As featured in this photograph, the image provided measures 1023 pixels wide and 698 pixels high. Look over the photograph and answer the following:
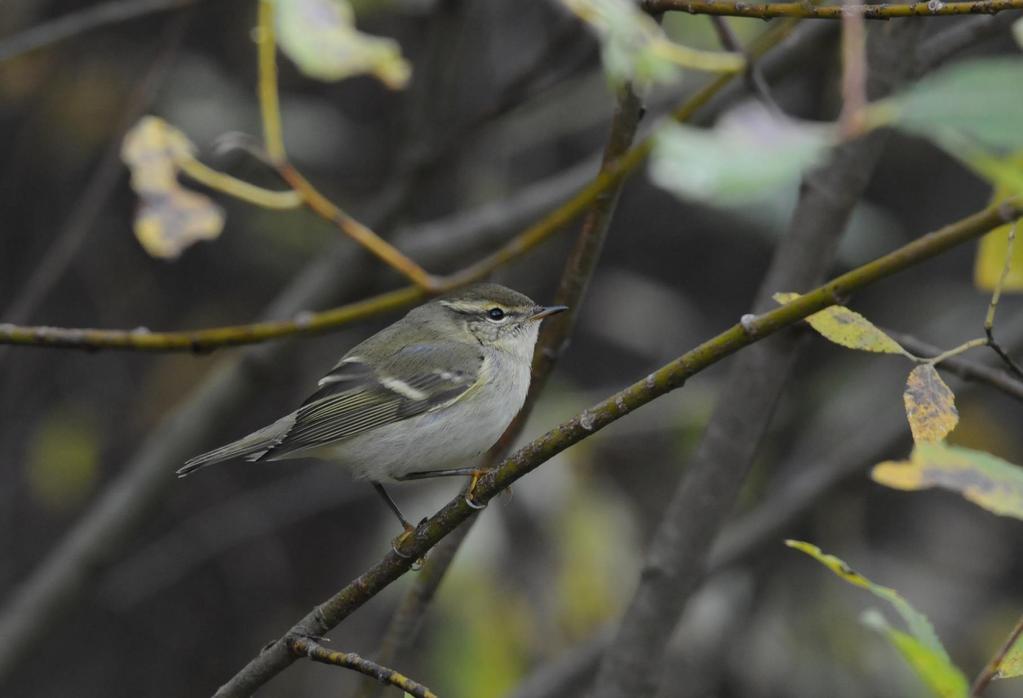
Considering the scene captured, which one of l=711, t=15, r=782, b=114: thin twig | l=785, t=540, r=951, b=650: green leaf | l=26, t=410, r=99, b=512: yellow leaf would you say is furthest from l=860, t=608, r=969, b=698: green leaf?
l=26, t=410, r=99, b=512: yellow leaf

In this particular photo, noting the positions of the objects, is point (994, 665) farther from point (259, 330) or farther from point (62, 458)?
point (62, 458)

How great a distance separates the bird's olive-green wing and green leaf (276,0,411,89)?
3.70 feet

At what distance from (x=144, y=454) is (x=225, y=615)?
2.03 m

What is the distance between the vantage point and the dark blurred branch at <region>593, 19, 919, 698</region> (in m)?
2.55

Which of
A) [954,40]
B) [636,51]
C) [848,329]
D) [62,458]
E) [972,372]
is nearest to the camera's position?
[636,51]

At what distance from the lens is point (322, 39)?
1.75 m

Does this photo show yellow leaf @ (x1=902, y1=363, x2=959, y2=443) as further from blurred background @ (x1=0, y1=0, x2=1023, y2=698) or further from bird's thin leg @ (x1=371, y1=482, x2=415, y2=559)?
blurred background @ (x1=0, y1=0, x2=1023, y2=698)

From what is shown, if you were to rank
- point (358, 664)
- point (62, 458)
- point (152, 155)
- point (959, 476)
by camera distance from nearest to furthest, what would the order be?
point (959, 476) < point (358, 664) < point (152, 155) < point (62, 458)

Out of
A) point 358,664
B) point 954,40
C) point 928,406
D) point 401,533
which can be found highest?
point 954,40

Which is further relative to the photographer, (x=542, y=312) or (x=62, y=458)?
(x=62, y=458)

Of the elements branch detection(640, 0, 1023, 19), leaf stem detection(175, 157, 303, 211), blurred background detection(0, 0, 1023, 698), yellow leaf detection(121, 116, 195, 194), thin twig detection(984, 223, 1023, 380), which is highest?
branch detection(640, 0, 1023, 19)

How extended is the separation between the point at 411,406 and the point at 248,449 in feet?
1.30

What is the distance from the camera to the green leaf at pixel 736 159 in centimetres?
84

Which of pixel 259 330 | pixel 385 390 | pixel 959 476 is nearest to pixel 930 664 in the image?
pixel 959 476
